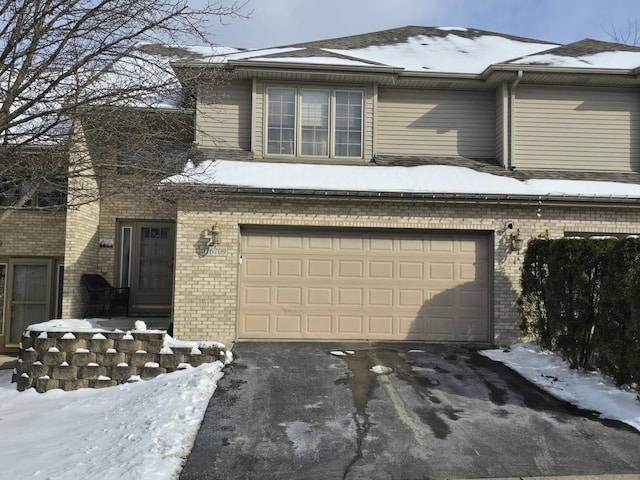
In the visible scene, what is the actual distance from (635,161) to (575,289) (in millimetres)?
5993

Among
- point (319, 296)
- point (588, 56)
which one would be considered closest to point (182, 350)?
point (319, 296)

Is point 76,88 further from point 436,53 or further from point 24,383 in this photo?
point 436,53

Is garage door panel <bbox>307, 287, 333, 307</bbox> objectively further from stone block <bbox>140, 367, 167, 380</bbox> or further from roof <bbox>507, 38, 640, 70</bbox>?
roof <bbox>507, 38, 640, 70</bbox>

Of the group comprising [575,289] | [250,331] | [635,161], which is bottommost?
[250,331]

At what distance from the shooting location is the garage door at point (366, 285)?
977 cm

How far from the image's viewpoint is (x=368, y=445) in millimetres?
5512

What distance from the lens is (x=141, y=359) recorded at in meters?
8.15

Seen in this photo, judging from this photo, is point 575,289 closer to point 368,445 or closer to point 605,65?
point 368,445

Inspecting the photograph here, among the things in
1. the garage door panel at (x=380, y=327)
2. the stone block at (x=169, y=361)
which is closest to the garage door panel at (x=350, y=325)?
the garage door panel at (x=380, y=327)

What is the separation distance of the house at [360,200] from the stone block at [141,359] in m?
1.22

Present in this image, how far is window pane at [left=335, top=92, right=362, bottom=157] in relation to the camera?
1143 centimetres

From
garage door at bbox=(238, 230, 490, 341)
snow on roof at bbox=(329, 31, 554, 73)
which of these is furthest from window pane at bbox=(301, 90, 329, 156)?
garage door at bbox=(238, 230, 490, 341)

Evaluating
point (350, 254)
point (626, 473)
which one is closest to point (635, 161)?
point (350, 254)

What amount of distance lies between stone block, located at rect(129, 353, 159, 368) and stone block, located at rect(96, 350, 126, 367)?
0.16m
